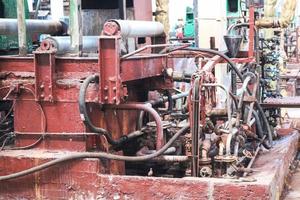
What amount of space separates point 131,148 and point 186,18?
47.2 ft

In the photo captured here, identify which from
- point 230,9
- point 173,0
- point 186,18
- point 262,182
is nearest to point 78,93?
point 262,182

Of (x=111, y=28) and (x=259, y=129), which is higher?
(x=111, y=28)

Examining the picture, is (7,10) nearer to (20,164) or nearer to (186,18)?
(20,164)

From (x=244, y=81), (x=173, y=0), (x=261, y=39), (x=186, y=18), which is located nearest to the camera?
(x=244, y=81)

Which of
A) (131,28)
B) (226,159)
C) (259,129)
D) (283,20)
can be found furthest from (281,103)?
(131,28)

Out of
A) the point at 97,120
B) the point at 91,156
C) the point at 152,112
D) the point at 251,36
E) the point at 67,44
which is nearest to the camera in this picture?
the point at 91,156

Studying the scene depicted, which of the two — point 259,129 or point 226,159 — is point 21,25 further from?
point 259,129

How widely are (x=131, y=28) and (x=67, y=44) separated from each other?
596mm

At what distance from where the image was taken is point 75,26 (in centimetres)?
507

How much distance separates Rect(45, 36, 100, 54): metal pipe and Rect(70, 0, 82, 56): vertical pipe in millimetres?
90

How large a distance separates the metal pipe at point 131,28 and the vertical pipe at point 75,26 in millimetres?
416

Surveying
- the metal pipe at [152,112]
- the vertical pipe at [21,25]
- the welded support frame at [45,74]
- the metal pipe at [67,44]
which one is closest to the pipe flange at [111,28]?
the metal pipe at [67,44]

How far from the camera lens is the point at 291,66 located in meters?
20.2

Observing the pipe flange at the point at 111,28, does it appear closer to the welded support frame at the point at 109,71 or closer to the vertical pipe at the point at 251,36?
the welded support frame at the point at 109,71
